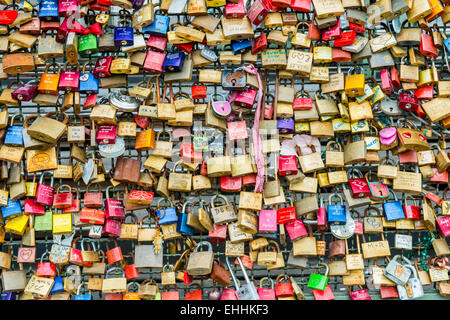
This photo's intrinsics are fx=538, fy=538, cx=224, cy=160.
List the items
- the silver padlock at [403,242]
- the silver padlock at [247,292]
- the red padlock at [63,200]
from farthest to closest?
the silver padlock at [403,242] < the red padlock at [63,200] < the silver padlock at [247,292]

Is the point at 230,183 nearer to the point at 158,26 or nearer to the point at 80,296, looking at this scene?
the point at 158,26

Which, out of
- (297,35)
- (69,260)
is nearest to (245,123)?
(297,35)

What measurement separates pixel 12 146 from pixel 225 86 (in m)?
1.42

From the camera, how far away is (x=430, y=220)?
11.5 feet

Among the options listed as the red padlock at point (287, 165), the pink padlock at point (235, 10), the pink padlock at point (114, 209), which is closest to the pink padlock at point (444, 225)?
the red padlock at point (287, 165)

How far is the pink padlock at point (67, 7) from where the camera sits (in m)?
3.39

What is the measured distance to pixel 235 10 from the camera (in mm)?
3430

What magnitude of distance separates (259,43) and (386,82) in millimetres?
869

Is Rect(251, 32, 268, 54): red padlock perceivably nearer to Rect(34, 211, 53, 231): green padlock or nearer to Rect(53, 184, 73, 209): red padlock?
Rect(53, 184, 73, 209): red padlock

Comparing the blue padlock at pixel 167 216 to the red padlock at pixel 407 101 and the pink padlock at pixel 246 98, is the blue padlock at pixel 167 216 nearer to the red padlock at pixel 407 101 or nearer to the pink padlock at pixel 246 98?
the pink padlock at pixel 246 98

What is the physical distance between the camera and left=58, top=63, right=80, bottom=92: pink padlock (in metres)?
3.43

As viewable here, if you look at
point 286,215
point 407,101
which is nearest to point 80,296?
point 286,215

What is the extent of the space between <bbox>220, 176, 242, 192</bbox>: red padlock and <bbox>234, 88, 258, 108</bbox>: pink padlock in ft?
1.58

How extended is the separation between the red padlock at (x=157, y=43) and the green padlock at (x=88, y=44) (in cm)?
34
